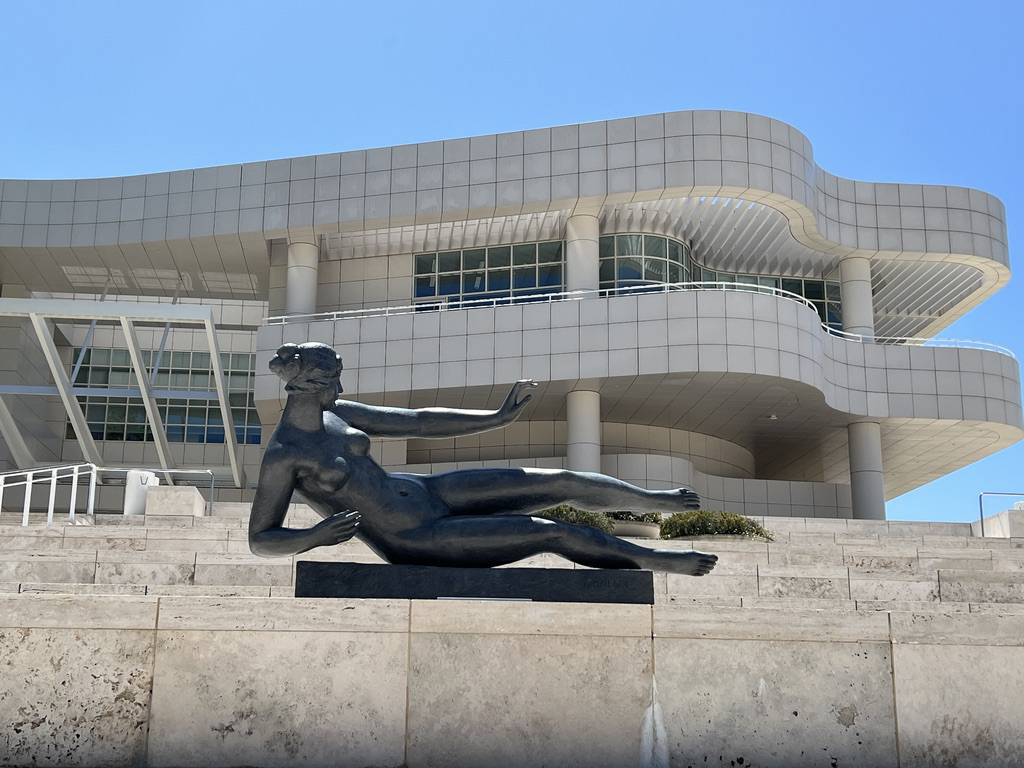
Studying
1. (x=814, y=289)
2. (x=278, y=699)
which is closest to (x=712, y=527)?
(x=278, y=699)

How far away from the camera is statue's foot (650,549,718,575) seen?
7.06 metres

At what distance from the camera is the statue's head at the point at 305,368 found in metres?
7.22

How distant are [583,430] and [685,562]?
917 inches

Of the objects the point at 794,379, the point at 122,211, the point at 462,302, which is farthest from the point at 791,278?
the point at 122,211

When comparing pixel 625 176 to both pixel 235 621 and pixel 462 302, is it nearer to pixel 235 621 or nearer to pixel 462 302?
pixel 462 302

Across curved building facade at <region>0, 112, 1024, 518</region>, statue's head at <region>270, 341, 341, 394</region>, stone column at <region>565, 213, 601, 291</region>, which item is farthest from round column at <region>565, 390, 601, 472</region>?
statue's head at <region>270, 341, 341, 394</region>

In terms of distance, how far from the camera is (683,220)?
33031 millimetres

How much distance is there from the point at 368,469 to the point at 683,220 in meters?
27.2

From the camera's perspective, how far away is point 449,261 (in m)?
35.2

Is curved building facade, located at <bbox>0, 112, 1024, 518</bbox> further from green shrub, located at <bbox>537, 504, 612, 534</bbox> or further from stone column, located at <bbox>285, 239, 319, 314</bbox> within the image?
green shrub, located at <bbox>537, 504, 612, 534</bbox>

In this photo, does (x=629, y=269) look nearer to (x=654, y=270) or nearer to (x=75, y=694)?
(x=654, y=270)

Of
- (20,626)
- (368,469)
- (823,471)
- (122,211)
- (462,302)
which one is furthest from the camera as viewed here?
(823,471)

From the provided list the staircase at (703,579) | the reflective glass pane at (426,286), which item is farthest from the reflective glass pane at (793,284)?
the staircase at (703,579)

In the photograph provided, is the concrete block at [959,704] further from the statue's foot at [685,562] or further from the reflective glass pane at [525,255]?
the reflective glass pane at [525,255]
